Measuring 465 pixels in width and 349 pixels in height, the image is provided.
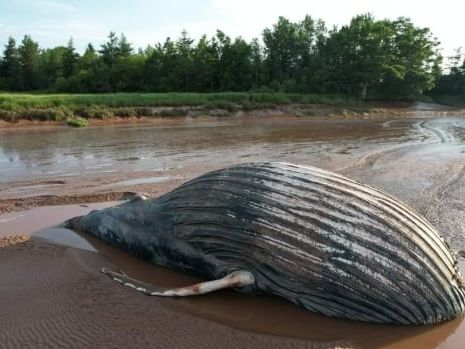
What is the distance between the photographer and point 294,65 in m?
63.5

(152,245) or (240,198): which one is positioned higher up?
(240,198)

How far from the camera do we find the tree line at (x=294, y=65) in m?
56.8

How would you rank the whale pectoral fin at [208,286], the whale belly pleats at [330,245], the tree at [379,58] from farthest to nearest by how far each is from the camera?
1. the tree at [379,58]
2. the whale pectoral fin at [208,286]
3. the whale belly pleats at [330,245]

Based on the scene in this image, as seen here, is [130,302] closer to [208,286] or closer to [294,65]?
[208,286]

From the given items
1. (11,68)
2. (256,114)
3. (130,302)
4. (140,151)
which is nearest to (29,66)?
(11,68)

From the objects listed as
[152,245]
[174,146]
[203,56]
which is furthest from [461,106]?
[152,245]

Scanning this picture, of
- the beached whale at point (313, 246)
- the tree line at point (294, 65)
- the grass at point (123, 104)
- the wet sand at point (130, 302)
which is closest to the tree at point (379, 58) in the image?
the tree line at point (294, 65)

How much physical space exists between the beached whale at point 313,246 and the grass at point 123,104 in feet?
87.5

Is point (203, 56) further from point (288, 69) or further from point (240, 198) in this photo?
point (240, 198)

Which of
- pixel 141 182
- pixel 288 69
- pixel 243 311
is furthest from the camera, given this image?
pixel 288 69

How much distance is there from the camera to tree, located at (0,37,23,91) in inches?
2911

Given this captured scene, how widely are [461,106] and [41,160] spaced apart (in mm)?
57515

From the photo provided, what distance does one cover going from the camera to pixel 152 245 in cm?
485

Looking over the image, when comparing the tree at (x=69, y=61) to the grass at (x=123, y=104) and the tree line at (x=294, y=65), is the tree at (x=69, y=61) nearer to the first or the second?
the tree line at (x=294, y=65)
